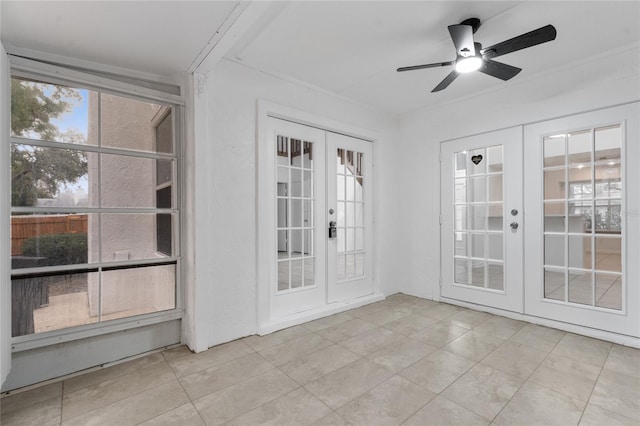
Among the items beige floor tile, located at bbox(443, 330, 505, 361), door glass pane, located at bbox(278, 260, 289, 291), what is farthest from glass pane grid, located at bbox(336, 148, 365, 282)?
beige floor tile, located at bbox(443, 330, 505, 361)

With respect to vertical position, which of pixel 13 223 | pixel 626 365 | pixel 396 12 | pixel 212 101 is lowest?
pixel 626 365

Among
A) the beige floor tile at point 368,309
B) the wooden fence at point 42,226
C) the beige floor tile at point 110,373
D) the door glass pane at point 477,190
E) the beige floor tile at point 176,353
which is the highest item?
the door glass pane at point 477,190

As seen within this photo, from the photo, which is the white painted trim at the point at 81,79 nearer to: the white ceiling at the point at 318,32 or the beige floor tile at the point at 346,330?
the white ceiling at the point at 318,32

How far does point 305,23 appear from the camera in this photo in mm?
2264

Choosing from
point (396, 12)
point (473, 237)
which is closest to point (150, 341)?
point (396, 12)

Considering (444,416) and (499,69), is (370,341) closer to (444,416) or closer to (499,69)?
(444,416)

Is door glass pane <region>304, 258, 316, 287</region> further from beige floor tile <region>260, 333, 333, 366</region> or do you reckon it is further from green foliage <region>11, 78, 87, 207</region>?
green foliage <region>11, 78, 87, 207</region>

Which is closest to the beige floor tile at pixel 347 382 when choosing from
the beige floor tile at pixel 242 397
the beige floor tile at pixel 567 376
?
the beige floor tile at pixel 242 397

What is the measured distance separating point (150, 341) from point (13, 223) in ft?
4.31

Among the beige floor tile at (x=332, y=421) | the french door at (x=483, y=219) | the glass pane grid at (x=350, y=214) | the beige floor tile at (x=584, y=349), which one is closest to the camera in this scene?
the beige floor tile at (x=332, y=421)

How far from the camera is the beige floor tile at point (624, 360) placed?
225 centimetres

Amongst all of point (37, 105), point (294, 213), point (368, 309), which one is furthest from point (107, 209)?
point (368, 309)

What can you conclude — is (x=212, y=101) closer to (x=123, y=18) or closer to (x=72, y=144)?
(x=123, y=18)

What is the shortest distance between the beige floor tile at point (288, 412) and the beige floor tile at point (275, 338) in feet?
2.53
